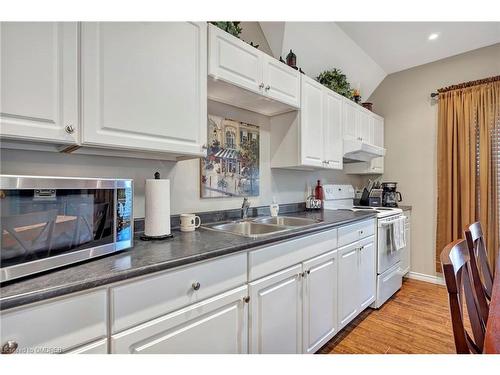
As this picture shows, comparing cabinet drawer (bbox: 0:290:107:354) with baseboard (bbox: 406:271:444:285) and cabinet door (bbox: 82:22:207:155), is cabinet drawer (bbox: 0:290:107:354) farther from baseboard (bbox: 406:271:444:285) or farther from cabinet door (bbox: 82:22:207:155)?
baseboard (bbox: 406:271:444:285)

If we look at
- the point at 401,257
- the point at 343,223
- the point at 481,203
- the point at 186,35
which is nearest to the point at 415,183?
the point at 481,203

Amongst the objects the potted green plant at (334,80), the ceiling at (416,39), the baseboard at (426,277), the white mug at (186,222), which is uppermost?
the ceiling at (416,39)

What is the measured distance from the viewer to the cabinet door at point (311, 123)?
7.10 ft

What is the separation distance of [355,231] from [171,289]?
5.41 feet

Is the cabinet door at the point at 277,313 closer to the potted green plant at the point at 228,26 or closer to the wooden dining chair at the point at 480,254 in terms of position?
the wooden dining chair at the point at 480,254

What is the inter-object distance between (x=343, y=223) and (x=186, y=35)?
1616 mm

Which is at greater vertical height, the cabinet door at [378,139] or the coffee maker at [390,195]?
the cabinet door at [378,139]

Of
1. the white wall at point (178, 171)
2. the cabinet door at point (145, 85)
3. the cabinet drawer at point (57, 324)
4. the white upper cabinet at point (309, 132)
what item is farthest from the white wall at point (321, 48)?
the cabinet drawer at point (57, 324)

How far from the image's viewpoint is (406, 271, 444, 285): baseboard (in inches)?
122

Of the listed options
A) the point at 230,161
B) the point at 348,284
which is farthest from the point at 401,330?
the point at 230,161

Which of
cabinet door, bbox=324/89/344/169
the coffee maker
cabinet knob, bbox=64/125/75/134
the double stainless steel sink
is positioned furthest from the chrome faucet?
the coffee maker

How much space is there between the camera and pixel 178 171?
173 cm

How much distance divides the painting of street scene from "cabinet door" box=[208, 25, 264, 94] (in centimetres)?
39

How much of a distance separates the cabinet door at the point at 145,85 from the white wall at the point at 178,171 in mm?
338
